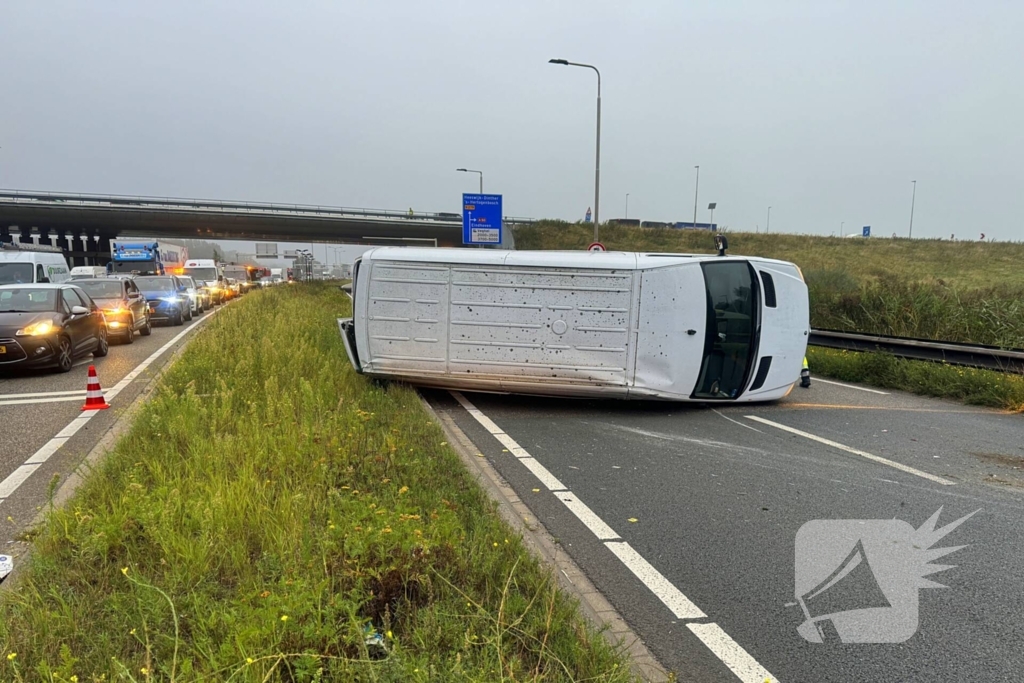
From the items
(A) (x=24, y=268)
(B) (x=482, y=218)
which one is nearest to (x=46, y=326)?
(A) (x=24, y=268)

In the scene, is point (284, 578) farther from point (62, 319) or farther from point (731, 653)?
point (62, 319)

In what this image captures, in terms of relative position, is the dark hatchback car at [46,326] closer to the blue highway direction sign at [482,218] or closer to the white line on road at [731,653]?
the white line on road at [731,653]

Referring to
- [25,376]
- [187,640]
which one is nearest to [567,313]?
[187,640]

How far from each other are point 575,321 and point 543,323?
15.8 inches

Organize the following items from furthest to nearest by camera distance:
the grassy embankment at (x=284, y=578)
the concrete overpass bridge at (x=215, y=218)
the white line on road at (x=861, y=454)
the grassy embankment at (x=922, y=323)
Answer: the concrete overpass bridge at (x=215, y=218)
the grassy embankment at (x=922, y=323)
the white line on road at (x=861, y=454)
the grassy embankment at (x=284, y=578)

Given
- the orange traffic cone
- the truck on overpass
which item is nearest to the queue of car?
the orange traffic cone

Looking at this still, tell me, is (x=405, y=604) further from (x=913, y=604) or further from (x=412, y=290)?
(x=412, y=290)

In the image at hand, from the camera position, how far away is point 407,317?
8133 mm

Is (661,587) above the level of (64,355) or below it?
above

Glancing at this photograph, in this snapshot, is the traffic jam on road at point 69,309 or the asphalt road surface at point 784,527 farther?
the traffic jam on road at point 69,309

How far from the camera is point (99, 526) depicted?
3.55 metres

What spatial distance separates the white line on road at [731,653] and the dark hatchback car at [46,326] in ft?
36.2

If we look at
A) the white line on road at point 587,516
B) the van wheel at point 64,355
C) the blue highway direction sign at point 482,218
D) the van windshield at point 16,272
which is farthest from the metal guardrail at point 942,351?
the van windshield at point 16,272

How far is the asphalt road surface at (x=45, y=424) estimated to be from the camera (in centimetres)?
467
